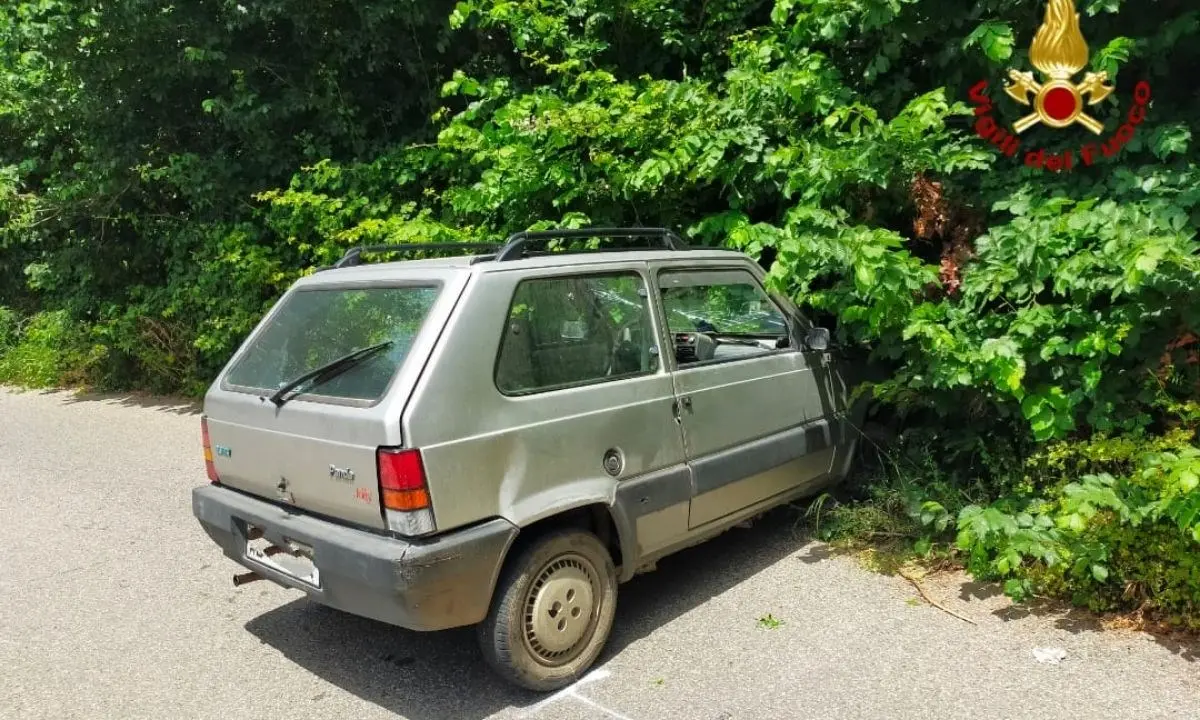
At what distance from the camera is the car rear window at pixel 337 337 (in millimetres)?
3297

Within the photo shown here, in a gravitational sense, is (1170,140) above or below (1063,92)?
below

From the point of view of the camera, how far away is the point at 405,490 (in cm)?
304

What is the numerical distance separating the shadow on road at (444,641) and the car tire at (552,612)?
5.9 inches

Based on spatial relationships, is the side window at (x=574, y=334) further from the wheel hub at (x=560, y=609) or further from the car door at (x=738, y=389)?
the wheel hub at (x=560, y=609)

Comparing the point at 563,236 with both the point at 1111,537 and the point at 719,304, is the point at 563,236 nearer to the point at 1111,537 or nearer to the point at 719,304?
the point at 719,304

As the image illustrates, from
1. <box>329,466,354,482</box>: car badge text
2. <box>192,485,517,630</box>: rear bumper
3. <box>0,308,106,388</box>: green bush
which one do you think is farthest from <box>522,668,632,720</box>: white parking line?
<box>0,308,106,388</box>: green bush

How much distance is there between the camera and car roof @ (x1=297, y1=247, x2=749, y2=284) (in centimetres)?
347

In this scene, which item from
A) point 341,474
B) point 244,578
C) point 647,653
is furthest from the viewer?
point 244,578

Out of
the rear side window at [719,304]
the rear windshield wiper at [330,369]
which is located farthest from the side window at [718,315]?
the rear windshield wiper at [330,369]

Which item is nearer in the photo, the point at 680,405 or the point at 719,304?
the point at 680,405

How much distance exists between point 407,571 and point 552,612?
28.6 inches

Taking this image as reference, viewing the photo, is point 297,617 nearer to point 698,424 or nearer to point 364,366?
point 364,366

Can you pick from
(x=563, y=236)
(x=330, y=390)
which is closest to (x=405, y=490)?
(x=330, y=390)

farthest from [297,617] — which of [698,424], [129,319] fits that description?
[129,319]
